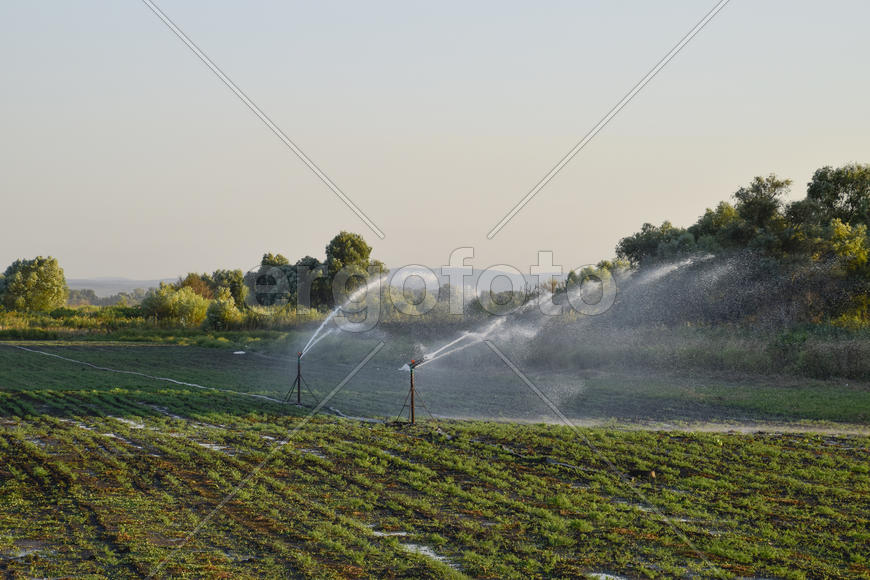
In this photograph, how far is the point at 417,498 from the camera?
974 cm

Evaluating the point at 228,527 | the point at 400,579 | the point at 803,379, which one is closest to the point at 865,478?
the point at 400,579

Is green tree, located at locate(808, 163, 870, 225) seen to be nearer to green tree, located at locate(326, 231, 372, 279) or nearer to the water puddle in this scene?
the water puddle

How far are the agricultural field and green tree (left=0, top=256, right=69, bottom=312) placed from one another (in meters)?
57.6

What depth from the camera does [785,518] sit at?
8.77 metres

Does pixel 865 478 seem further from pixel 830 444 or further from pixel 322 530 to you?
pixel 322 530

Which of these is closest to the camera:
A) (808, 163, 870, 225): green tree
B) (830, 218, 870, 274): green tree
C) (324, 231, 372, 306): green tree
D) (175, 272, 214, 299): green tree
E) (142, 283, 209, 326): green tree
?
(830, 218, 870, 274): green tree

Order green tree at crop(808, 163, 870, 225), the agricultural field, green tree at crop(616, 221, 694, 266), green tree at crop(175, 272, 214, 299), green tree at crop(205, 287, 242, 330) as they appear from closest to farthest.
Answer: the agricultural field, green tree at crop(808, 163, 870, 225), green tree at crop(616, 221, 694, 266), green tree at crop(205, 287, 242, 330), green tree at crop(175, 272, 214, 299)

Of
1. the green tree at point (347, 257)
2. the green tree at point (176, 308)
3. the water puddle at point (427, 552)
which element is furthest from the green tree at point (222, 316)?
the water puddle at point (427, 552)

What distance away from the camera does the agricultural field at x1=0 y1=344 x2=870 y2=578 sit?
24.1 feet

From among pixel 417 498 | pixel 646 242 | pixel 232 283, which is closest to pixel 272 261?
pixel 232 283

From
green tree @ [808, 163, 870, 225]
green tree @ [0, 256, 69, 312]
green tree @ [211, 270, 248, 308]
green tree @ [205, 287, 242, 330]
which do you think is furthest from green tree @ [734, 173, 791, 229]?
green tree @ [0, 256, 69, 312]

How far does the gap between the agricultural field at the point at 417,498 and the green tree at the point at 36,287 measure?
57576 millimetres

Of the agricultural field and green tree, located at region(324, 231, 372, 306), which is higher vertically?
green tree, located at region(324, 231, 372, 306)

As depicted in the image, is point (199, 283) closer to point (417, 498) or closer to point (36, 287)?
point (36, 287)
